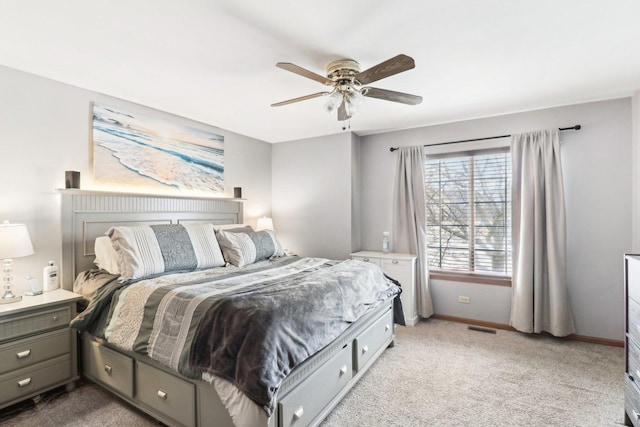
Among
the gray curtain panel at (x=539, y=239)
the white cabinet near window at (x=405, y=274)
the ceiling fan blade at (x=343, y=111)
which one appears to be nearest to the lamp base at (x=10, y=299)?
the ceiling fan blade at (x=343, y=111)

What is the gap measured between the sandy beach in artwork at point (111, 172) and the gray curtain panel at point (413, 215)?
3039 mm

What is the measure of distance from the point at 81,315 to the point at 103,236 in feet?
2.55

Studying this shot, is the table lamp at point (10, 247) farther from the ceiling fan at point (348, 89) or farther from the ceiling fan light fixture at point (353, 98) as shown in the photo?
the ceiling fan light fixture at point (353, 98)

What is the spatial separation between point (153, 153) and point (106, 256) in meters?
1.28

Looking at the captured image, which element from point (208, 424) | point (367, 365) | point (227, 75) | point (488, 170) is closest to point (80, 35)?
point (227, 75)

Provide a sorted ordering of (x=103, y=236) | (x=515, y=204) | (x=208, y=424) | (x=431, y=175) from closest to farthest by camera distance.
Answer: (x=208, y=424)
(x=103, y=236)
(x=515, y=204)
(x=431, y=175)

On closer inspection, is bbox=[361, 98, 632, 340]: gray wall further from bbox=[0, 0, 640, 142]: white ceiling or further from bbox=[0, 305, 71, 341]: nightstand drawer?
bbox=[0, 305, 71, 341]: nightstand drawer

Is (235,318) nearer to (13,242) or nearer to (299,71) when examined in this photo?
(299,71)

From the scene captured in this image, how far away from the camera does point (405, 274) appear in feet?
12.7

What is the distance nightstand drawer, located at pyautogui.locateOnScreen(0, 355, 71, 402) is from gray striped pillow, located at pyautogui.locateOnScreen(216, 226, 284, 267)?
1.46m

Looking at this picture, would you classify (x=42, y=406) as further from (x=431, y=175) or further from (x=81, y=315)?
(x=431, y=175)

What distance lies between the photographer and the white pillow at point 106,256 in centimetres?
251

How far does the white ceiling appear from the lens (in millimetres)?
1759

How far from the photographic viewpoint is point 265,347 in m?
1.58
